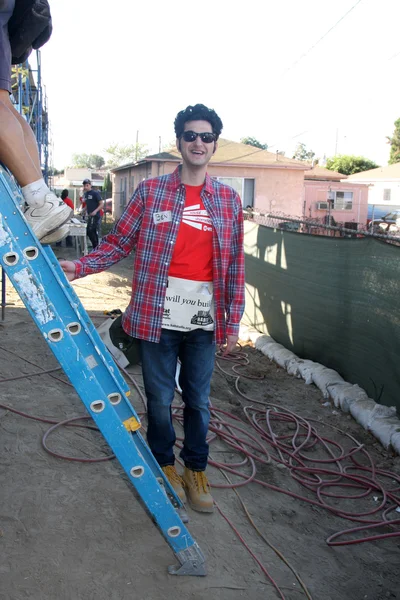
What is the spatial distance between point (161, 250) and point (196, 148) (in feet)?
1.97

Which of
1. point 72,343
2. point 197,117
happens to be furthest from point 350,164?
point 72,343

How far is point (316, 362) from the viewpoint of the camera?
7328 mm

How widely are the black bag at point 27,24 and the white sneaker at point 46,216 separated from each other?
81 cm

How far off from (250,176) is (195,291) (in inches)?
890

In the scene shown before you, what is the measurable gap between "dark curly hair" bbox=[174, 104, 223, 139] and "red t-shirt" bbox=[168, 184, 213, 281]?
39 centimetres

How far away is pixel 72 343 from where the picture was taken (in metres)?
2.19

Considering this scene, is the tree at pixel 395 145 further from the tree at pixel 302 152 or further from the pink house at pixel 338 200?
the pink house at pixel 338 200

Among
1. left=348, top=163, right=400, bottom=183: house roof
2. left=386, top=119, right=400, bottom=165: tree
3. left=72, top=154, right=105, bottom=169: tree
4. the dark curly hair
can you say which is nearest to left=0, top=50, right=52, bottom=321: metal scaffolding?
the dark curly hair

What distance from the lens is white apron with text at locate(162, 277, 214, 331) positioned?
329cm

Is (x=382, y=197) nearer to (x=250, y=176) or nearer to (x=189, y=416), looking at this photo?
(x=250, y=176)

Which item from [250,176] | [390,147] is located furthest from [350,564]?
[390,147]

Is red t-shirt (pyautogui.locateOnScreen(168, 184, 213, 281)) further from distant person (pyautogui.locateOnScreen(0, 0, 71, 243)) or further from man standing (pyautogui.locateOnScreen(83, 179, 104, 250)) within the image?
man standing (pyautogui.locateOnScreen(83, 179, 104, 250))

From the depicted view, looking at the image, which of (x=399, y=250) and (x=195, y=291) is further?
(x=399, y=250)

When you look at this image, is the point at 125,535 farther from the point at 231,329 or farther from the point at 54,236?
the point at 54,236
